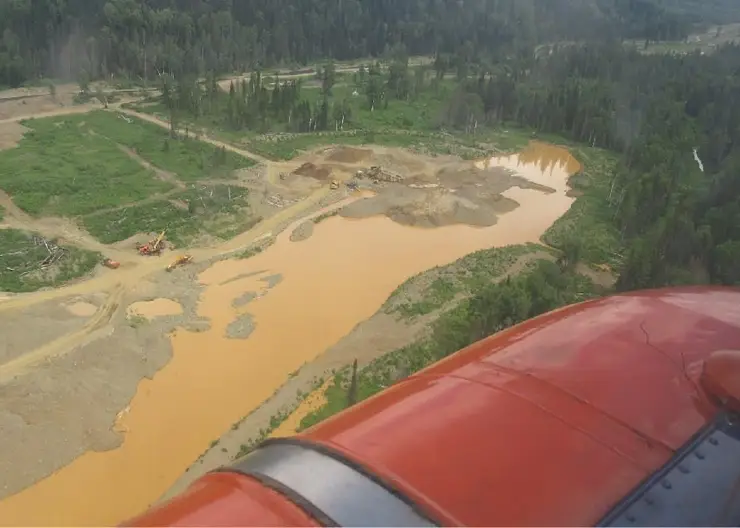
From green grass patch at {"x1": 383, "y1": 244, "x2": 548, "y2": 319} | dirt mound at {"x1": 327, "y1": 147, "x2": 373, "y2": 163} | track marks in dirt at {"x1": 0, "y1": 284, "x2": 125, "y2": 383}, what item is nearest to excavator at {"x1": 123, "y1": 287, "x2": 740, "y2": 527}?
track marks in dirt at {"x1": 0, "y1": 284, "x2": 125, "y2": 383}

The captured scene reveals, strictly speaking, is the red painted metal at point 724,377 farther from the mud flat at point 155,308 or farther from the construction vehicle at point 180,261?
the construction vehicle at point 180,261

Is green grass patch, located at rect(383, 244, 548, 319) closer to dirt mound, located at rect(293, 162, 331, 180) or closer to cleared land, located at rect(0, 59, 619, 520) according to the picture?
cleared land, located at rect(0, 59, 619, 520)

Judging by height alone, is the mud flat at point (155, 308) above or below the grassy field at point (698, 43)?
below

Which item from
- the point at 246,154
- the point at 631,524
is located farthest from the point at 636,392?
the point at 246,154

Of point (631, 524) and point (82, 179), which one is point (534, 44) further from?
point (631, 524)

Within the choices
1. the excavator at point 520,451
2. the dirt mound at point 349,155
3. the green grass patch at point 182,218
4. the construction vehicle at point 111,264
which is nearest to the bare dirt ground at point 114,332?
the construction vehicle at point 111,264

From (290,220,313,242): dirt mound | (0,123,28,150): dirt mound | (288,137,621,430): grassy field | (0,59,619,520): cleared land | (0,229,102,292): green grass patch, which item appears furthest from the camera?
(0,123,28,150): dirt mound
